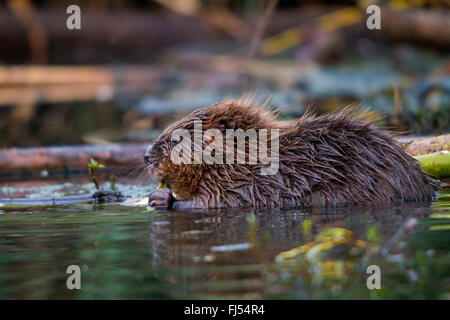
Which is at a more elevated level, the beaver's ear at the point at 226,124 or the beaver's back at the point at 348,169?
the beaver's ear at the point at 226,124

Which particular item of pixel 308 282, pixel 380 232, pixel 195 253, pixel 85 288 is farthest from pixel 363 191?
pixel 85 288

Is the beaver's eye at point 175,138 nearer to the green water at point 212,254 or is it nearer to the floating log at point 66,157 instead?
the green water at point 212,254

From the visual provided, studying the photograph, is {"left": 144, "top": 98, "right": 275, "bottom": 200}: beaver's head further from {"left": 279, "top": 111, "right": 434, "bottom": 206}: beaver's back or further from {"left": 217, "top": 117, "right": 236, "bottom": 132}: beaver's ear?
{"left": 279, "top": 111, "right": 434, "bottom": 206}: beaver's back

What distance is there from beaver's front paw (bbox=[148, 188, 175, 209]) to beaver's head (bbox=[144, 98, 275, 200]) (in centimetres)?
15

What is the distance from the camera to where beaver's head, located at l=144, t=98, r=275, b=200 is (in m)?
5.10

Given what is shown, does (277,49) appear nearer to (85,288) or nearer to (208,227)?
(208,227)

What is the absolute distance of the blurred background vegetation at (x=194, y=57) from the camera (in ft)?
41.8

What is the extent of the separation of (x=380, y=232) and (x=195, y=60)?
44.2ft

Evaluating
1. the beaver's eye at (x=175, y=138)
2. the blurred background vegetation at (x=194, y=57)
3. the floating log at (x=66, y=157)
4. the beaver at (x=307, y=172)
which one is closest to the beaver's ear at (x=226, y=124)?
the beaver at (x=307, y=172)

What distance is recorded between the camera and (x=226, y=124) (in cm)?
512

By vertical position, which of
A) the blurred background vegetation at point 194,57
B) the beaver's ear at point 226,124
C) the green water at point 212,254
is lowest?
the green water at point 212,254

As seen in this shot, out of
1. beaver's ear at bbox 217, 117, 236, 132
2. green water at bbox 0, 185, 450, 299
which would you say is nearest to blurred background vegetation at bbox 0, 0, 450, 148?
beaver's ear at bbox 217, 117, 236, 132
